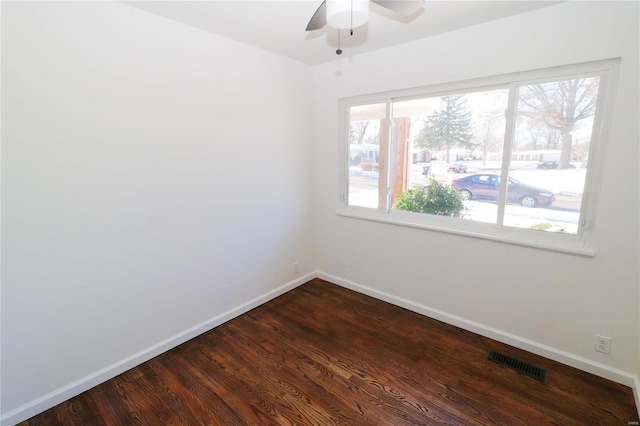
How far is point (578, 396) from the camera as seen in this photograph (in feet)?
6.23

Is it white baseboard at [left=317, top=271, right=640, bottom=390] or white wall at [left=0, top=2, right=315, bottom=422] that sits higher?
white wall at [left=0, top=2, right=315, bottom=422]

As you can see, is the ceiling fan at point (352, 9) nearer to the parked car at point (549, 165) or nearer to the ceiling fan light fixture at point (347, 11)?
the ceiling fan light fixture at point (347, 11)

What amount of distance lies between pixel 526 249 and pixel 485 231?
0.32m

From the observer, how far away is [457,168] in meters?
2.59

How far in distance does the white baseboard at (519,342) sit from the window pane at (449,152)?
0.94 m

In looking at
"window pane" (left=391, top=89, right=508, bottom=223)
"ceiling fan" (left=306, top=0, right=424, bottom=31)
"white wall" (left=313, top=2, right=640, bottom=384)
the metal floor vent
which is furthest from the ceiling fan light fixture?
the metal floor vent

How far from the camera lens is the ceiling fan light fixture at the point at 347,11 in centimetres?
136

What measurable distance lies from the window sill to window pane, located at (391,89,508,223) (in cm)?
7

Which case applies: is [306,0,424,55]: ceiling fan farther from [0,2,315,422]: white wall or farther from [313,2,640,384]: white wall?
[0,2,315,422]: white wall

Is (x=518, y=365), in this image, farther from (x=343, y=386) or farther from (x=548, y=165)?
(x=548, y=165)

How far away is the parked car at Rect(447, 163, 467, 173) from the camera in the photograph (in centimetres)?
255

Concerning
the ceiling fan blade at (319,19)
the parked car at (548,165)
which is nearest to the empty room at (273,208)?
the parked car at (548,165)

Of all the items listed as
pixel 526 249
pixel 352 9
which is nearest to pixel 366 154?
pixel 526 249

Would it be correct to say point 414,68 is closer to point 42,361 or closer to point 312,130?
point 312,130
